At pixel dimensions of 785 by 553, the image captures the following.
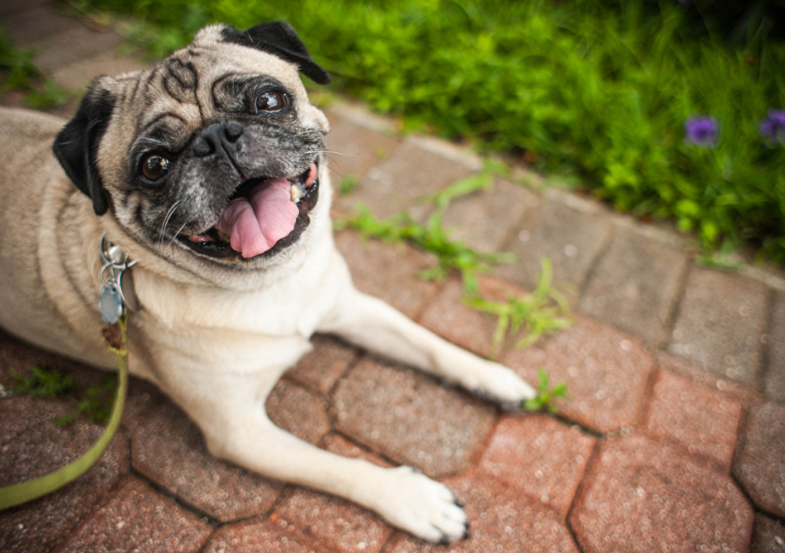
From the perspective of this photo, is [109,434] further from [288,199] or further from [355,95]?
[355,95]

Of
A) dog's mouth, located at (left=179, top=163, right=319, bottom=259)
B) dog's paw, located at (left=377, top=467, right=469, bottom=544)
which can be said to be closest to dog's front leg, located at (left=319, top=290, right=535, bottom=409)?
dog's paw, located at (left=377, top=467, right=469, bottom=544)

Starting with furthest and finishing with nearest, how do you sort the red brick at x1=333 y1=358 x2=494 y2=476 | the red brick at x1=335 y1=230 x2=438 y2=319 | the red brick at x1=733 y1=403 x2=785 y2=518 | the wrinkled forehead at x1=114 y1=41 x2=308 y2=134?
the red brick at x1=335 y1=230 x2=438 y2=319 → the red brick at x1=333 y1=358 x2=494 y2=476 → the red brick at x1=733 y1=403 x2=785 y2=518 → the wrinkled forehead at x1=114 y1=41 x2=308 y2=134

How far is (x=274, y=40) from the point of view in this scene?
196 centimetres

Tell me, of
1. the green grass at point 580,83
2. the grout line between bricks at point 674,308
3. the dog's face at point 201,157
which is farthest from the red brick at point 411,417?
the green grass at point 580,83

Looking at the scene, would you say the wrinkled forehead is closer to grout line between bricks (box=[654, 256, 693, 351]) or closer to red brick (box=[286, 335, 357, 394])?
red brick (box=[286, 335, 357, 394])

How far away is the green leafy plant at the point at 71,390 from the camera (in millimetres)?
2016

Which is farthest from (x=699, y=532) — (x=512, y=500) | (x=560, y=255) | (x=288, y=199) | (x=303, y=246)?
(x=288, y=199)

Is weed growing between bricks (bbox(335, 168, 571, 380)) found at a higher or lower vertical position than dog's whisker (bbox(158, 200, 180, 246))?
lower

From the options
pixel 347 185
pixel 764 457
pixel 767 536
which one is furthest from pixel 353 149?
pixel 767 536

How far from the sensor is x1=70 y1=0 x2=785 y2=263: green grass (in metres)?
2.82

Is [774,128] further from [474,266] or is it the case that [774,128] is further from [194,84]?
[194,84]

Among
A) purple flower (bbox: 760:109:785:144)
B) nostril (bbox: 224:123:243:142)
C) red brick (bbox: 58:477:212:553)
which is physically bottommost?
red brick (bbox: 58:477:212:553)

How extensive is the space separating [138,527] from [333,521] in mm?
687

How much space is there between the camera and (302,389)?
7.22 ft
